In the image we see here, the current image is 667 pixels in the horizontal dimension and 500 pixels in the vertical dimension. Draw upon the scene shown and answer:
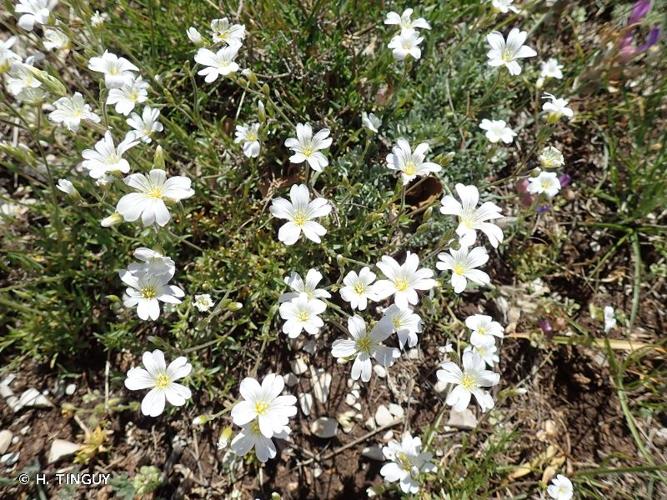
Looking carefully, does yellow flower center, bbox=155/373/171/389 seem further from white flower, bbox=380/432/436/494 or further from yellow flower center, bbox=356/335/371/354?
white flower, bbox=380/432/436/494

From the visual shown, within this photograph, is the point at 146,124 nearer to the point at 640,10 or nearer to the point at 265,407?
the point at 265,407

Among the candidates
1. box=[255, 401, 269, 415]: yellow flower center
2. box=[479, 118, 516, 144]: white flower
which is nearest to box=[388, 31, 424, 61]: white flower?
box=[479, 118, 516, 144]: white flower

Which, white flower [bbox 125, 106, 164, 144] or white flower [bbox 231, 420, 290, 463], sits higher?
white flower [bbox 125, 106, 164, 144]

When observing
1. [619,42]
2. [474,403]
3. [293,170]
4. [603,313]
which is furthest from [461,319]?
[619,42]

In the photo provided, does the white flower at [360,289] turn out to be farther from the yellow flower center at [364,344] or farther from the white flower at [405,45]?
the white flower at [405,45]

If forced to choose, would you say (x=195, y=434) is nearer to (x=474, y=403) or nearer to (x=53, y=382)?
(x=53, y=382)

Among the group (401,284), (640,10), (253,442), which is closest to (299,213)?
(401,284)

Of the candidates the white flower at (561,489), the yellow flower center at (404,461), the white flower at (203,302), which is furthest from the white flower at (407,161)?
the white flower at (561,489)
